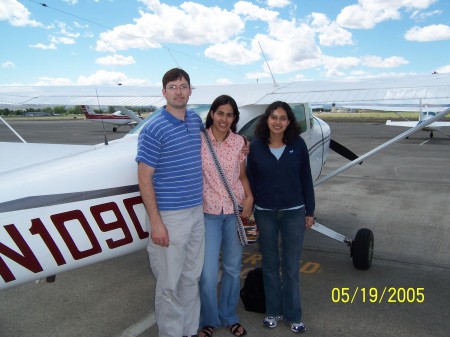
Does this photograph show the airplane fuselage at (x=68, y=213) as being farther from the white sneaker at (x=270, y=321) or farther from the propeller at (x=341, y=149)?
the propeller at (x=341, y=149)

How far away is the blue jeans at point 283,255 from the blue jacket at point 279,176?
88mm

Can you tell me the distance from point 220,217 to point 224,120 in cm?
64

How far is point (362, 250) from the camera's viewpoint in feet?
13.3

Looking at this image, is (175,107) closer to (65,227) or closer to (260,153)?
(260,153)

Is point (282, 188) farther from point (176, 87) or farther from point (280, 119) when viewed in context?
point (176, 87)

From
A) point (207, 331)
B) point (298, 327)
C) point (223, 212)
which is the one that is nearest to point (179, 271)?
point (223, 212)

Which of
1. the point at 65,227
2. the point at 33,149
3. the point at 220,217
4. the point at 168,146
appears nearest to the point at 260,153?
the point at 220,217

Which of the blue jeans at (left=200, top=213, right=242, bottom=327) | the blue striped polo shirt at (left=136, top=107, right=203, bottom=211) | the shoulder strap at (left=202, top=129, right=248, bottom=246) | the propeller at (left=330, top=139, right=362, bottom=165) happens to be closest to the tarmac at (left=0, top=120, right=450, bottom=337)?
the blue jeans at (left=200, top=213, right=242, bottom=327)

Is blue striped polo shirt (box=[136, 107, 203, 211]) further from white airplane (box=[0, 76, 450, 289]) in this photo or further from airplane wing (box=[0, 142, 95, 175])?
airplane wing (box=[0, 142, 95, 175])

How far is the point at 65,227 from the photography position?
2369 mm

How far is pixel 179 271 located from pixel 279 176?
2.93 feet

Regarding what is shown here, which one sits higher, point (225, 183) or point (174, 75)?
point (174, 75)

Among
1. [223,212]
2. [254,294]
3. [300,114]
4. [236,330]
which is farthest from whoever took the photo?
[300,114]
